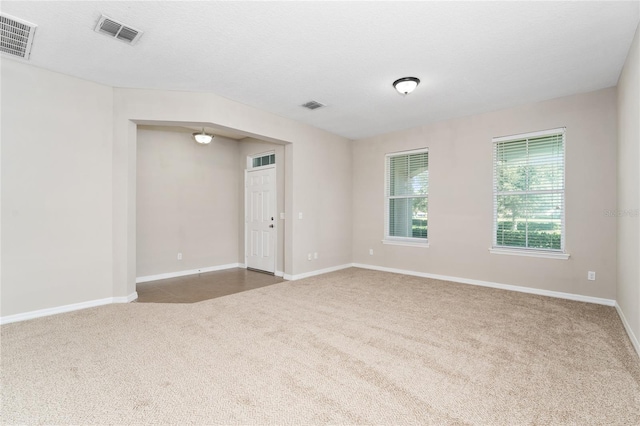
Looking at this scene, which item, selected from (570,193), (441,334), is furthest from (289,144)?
(570,193)

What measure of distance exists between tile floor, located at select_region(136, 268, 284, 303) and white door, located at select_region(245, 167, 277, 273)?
0.35m

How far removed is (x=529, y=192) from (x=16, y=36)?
21.2 ft

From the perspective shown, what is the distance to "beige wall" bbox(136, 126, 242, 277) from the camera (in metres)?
5.46

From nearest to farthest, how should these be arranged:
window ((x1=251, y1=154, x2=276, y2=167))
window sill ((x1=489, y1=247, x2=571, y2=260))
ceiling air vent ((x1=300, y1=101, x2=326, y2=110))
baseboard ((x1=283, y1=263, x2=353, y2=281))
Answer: window sill ((x1=489, y1=247, x2=571, y2=260)) < ceiling air vent ((x1=300, y1=101, x2=326, y2=110)) < baseboard ((x1=283, y1=263, x2=353, y2=281)) < window ((x1=251, y1=154, x2=276, y2=167))

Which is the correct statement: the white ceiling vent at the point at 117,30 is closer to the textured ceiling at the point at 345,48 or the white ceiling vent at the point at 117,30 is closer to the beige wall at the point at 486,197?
the textured ceiling at the point at 345,48

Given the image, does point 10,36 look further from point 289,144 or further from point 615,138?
point 615,138

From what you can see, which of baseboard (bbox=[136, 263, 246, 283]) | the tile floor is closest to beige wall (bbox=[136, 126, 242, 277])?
baseboard (bbox=[136, 263, 246, 283])

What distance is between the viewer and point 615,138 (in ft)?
13.0

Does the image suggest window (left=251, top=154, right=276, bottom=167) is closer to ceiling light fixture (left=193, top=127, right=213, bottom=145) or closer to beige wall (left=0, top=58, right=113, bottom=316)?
ceiling light fixture (left=193, top=127, right=213, bottom=145)

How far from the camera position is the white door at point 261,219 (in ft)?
19.9

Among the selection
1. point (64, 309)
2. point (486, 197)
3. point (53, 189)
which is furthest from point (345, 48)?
point (64, 309)

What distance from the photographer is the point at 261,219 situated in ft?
20.7

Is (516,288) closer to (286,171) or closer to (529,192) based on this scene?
(529,192)

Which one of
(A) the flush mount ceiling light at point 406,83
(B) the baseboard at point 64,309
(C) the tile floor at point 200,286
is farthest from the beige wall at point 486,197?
(B) the baseboard at point 64,309
